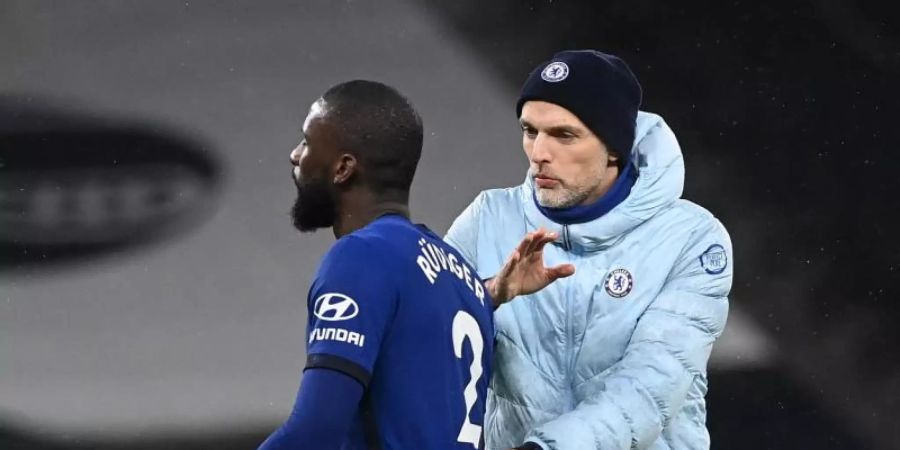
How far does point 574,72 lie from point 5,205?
1.71 m

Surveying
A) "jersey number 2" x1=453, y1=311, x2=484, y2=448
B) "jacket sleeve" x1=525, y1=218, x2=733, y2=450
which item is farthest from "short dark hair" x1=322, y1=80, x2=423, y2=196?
"jacket sleeve" x1=525, y1=218, x2=733, y2=450

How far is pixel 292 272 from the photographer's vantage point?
3146mm

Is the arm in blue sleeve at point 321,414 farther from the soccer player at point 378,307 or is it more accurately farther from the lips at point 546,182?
the lips at point 546,182

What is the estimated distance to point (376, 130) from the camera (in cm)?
165

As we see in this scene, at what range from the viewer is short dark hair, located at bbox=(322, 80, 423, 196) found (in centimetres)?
165

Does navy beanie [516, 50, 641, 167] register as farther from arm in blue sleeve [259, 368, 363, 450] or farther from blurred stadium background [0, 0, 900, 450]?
blurred stadium background [0, 0, 900, 450]

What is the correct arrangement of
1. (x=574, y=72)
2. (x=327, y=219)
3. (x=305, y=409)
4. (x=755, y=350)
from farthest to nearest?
(x=755, y=350), (x=574, y=72), (x=327, y=219), (x=305, y=409)

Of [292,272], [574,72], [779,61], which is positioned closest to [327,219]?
[574,72]

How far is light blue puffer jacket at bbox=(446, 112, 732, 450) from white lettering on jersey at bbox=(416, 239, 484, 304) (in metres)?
0.23

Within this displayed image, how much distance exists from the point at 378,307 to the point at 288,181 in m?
1.65

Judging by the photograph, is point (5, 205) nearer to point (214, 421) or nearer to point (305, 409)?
point (214, 421)

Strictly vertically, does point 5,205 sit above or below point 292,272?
above

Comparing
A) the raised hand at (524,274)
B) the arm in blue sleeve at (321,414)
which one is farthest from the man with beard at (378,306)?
the raised hand at (524,274)

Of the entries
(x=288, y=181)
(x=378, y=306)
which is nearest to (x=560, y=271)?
(x=378, y=306)
